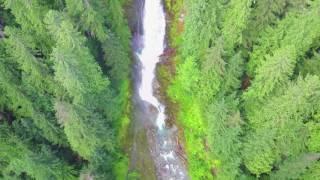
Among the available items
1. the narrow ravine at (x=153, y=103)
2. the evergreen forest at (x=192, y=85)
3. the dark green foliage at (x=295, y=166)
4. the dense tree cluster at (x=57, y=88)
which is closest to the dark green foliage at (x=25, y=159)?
the dense tree cluster at (x=57, y=88)

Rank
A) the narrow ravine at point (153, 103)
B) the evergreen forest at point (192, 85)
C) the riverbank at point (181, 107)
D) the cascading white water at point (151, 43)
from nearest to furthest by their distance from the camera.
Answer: the evergreen forest at point (192, 85)
the riverbank at point (181, 107)
the narrow ravine at point (153, 103)
the cascading white water at point (151, 43)

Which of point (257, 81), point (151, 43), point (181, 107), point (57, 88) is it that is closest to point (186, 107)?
point (181, 107)

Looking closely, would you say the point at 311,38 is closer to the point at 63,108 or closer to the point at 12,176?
the point at 63,108

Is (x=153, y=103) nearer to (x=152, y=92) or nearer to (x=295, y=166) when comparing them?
(x=152, y=92)

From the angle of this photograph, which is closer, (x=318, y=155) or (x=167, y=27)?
(x=318, y=155)

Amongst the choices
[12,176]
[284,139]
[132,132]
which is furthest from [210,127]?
[12,176]

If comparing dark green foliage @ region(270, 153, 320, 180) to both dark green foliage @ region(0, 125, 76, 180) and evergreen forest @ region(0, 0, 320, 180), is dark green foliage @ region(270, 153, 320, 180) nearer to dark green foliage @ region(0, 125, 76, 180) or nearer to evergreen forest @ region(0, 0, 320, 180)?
evergreen forest @ region(0, 0, 320, 180)

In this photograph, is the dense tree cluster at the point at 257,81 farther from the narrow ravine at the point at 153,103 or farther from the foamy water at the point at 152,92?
the narrow ravine at the point at 153,103
